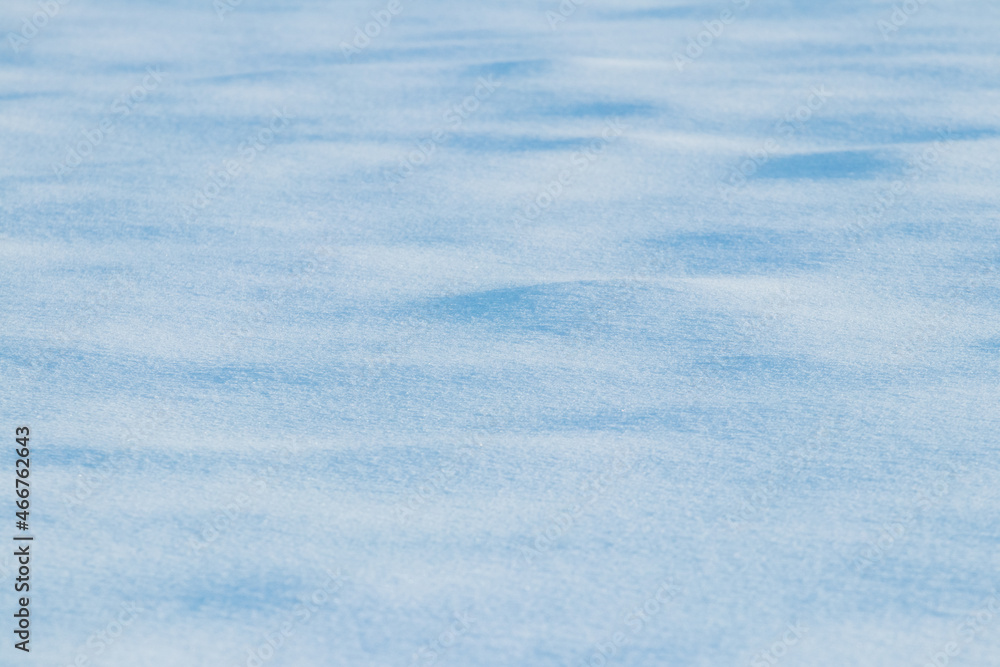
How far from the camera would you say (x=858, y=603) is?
958 millimetres

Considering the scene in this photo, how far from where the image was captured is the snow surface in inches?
37.9

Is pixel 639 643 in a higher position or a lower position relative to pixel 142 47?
lower

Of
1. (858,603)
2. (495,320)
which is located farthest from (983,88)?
(858,603)

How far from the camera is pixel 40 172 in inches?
86.7

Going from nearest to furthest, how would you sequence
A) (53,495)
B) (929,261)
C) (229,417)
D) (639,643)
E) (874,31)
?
(639,643) < (53,495) < (229,417) < (929,261) < (874,31)

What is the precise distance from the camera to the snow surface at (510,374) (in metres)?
0.96

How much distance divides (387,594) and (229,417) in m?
0.40

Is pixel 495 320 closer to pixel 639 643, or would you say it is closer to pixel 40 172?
pixel 639 643

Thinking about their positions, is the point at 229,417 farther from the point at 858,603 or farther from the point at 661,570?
the point at 858,603

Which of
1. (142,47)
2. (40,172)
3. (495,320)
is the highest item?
(142,47)

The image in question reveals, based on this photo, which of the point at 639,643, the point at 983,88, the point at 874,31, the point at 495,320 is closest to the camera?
the point at 639,643

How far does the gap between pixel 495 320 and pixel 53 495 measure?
633 millimetres

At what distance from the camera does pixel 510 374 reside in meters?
1.38

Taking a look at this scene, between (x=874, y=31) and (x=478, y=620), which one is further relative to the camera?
(x=874, y=31)
